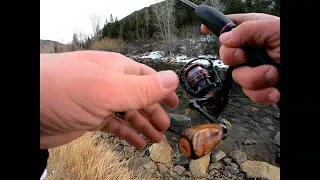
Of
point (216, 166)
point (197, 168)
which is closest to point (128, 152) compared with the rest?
point (197, 168)

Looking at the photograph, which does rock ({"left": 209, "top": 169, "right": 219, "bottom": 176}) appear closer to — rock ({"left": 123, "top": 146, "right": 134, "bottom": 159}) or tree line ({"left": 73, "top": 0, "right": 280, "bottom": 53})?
rock ({"left": 123, "top": 146, "right": 134, "bottom": 159})

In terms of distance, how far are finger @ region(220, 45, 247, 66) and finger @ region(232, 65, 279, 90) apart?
16mm

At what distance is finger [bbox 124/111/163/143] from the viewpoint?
47cm

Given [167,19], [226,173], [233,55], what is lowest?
[226,173]

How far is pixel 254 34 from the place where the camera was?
411mm

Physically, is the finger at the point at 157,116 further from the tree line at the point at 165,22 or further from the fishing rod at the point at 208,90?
the tree line at the point at 165,22

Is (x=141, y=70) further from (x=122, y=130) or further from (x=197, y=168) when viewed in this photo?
(x=197, y=168)

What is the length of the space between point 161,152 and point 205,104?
138 centimetres

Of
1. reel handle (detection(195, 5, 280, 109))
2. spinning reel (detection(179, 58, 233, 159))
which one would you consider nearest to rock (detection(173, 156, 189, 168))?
spinning reel (detection(179, 58, 233, 159))

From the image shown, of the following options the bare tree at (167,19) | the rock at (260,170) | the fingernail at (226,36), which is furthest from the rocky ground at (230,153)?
the fingernail at (226,36)

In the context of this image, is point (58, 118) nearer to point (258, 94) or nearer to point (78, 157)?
point (258, 94)

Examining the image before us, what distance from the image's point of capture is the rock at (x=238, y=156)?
190 centimetres
